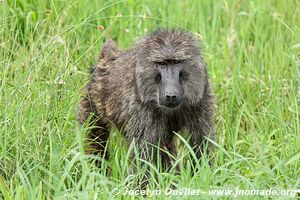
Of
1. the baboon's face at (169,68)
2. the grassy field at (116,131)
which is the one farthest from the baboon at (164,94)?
the grassy field at (116,131)

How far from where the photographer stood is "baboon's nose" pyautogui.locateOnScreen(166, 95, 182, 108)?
509 cm

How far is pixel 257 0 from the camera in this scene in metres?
7.55

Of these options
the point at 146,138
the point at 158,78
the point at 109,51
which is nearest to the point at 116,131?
the point at 146,138

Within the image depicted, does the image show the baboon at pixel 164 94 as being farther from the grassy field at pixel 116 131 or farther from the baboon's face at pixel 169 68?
the grassy field at pixel 116 131

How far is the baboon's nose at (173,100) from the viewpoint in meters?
5.09

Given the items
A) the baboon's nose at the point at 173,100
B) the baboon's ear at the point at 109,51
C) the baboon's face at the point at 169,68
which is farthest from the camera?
the baboon's ear at the point at 109,51

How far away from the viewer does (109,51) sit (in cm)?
625

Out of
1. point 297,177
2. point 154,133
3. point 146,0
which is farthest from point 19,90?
point 146,0

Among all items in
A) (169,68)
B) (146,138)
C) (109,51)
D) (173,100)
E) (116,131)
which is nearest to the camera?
(173,100)

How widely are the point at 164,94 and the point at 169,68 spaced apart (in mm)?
219

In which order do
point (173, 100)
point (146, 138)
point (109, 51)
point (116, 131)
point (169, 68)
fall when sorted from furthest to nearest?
point (109, 51)
point (116, 131)
point (146, 138)
point (169, 68)
point (173, 100)

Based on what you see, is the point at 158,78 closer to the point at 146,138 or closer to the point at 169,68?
the point at 169,68

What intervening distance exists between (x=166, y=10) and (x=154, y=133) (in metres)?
2.22

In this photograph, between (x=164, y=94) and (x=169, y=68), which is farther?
(x=169, y=68)
